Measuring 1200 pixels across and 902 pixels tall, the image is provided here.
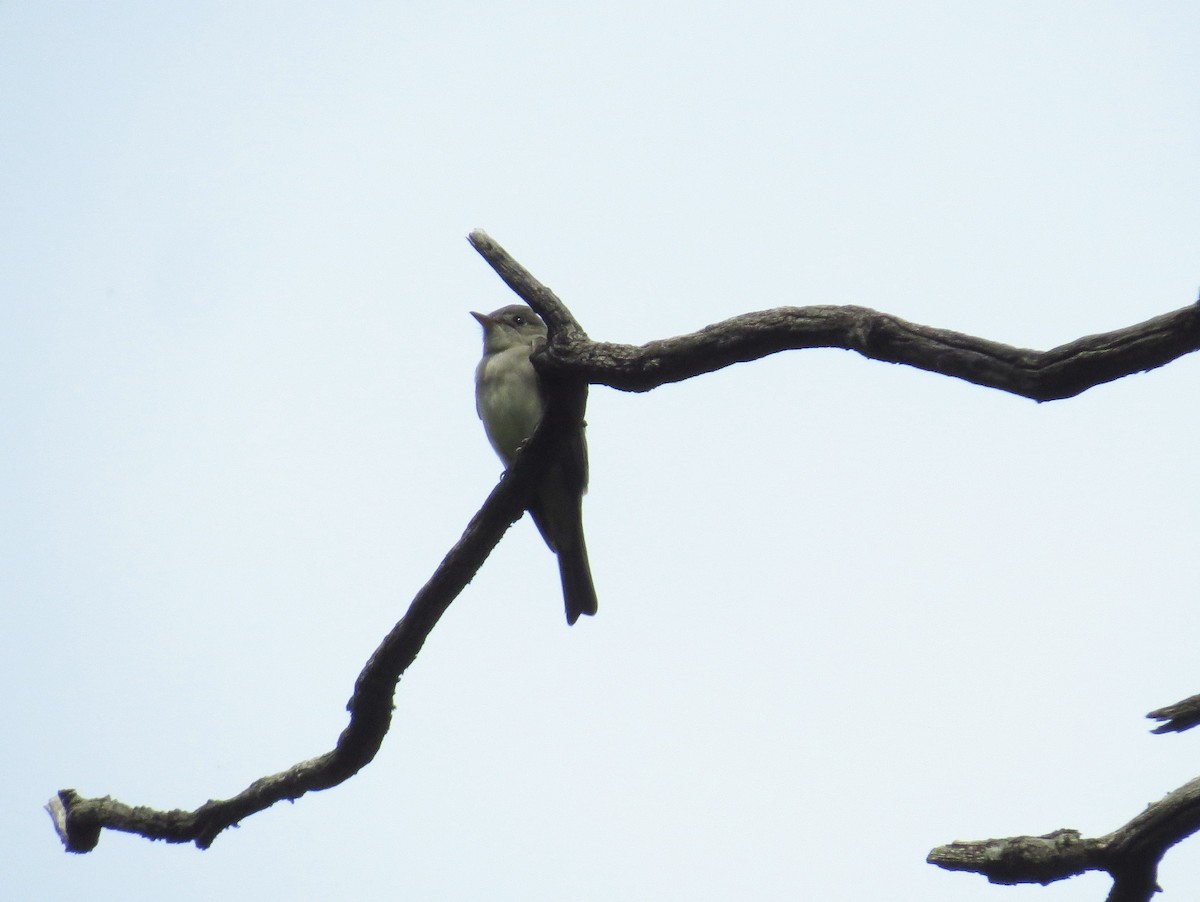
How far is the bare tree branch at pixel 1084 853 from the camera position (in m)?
3.62

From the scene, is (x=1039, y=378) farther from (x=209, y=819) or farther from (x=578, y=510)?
(x=578, y=510)

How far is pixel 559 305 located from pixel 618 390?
511mm

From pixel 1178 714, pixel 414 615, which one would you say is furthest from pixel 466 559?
pixel 1178 714

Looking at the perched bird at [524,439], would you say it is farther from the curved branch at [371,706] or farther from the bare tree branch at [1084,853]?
the bare tree branch at [1084,853]

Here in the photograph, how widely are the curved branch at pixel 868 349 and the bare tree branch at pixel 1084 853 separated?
1.38 meters

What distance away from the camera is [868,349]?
364 cm

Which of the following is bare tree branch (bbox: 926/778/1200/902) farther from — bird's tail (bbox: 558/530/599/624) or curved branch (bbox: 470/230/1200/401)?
bird's tail (bbox: 558/530/599/624)

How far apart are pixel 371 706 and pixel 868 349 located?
272 cm

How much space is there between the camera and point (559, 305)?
4832 mm

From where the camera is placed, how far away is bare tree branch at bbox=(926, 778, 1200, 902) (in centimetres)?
362

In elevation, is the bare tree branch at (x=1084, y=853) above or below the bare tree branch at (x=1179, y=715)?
below

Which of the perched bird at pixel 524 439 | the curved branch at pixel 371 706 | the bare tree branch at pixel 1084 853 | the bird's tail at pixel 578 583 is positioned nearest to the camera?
the bare tree branch at pixel 1084 853

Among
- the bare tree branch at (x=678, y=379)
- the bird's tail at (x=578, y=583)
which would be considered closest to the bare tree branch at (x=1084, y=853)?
the bare tree branch at (x=678, y=379)

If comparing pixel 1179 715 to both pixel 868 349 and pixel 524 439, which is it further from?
pixel 524 439
